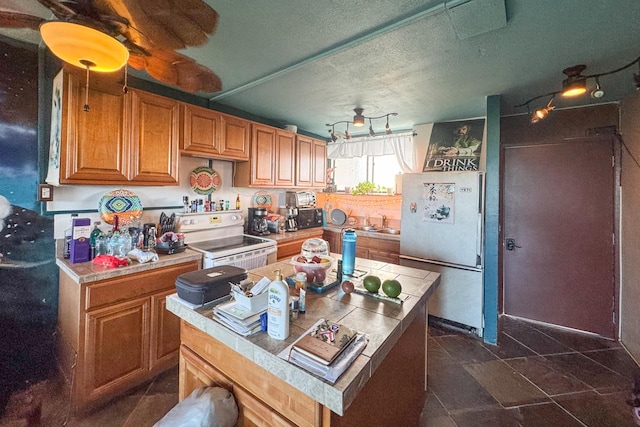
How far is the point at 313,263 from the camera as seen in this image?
4.99 ft

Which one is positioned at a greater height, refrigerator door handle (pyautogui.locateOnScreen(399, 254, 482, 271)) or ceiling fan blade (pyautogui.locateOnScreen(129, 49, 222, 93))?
ceiling fan blade (pyautogui.locateOnScreen(129, 49, 222, 93))

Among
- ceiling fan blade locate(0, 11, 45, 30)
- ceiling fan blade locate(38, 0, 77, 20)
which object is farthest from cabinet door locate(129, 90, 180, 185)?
ceiling fan blade locate(38, 0, 77, 20)

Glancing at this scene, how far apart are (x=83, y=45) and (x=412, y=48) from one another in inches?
75.3

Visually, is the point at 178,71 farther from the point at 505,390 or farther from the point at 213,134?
the point at 505,390

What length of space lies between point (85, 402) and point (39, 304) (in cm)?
91

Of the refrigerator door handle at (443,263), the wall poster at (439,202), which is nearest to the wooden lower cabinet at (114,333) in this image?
the refrigerator door handle at (443,263)

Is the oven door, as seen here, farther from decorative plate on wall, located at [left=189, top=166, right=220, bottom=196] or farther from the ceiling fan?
the ceiling fan

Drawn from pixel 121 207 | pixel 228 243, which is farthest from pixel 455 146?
pixel 121 207

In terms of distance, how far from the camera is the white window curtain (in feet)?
12.9

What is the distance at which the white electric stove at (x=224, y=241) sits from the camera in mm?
2488

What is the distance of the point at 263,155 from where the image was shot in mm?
3336

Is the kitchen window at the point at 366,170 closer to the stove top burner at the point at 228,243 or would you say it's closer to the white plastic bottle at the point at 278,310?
the stove top burner at the point at 228,243

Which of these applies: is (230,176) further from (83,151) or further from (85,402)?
(85,402)

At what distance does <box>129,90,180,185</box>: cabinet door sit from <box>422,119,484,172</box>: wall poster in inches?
122
